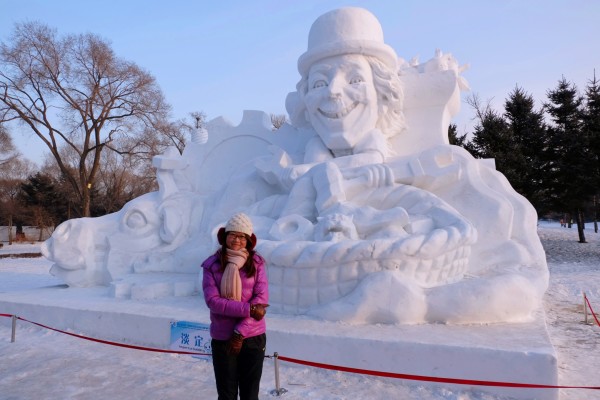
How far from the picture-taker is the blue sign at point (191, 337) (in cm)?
342

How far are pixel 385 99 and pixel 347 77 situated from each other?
1.92 ft

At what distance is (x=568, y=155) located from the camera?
1527 cm

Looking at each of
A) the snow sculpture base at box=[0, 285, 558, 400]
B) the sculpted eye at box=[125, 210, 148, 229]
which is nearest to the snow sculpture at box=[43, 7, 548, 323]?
the sculpted eye at box=[125, 210, 148, 229]

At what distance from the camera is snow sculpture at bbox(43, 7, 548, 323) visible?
341 centimetres

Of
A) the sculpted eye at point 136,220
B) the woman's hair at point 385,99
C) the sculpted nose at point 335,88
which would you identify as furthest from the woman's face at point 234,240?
the sculpted eye at point 136,220

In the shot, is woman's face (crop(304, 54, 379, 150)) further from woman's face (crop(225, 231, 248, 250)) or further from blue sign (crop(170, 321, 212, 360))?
woman's face (crop(225, 231, 248, 250))

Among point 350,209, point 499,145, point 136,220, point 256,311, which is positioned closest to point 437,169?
point 350,209

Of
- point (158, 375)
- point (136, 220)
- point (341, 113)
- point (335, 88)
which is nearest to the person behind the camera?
point (158, 375)

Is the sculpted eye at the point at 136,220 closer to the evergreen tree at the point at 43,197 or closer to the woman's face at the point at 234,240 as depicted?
the woman's face at the point at 234,240

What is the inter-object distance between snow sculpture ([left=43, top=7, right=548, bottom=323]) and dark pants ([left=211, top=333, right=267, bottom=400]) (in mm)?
1386

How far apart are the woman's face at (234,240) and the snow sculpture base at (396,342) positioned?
130 centimetres

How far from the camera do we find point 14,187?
3481 cm

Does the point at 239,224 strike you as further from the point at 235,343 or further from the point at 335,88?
the point at 335,88

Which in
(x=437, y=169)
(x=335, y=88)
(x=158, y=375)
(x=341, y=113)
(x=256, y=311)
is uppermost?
(x=335, y=88)
